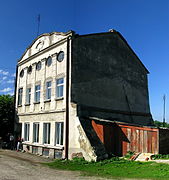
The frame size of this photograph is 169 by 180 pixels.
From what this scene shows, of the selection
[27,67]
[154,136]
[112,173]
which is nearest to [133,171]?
[112,173]

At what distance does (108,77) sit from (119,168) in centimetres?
979

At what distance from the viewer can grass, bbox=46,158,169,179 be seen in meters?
9.57

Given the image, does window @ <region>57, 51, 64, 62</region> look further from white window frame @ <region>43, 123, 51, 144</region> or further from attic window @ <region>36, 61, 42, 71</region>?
white window frame @ <region>43, 123, 51, 144</region>

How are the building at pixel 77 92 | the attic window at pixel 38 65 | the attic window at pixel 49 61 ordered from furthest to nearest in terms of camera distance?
the attic window at pixel 38 65 < the attic window at pixel 49 61 < the building at pixel 77 92

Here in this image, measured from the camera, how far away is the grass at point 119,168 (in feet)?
31.4

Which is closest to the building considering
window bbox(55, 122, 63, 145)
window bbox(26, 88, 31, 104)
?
window bbox(55, 122, 63, 145)

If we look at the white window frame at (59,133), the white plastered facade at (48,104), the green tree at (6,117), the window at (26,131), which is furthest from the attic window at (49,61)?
the green tree at (6,117)

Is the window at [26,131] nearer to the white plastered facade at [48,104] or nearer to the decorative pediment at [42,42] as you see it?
the white plastered facade at [48,104]

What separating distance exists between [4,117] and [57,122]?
30.5 feet

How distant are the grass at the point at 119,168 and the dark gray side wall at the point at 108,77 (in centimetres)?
427

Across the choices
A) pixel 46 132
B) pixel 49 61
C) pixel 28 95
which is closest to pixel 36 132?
pixel 46 132

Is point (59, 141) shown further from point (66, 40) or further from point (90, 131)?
point (66, 40)

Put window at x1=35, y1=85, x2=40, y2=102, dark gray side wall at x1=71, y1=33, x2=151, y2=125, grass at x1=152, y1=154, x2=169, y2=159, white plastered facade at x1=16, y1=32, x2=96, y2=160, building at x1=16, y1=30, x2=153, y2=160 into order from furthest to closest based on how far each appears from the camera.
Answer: window at x1=35, y1=85, x2=40, y2=102
dark gray side wall at x1=71, y1=33, x2=151, y2=125
building at x1=16, y1=30, x2=153, y2=160
white plastered facade at x1=16, y1=32, x2=96, y2=160
grass at x1=152, y1=154, x2=169, y2=159

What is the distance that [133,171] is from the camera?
34.3 feet
